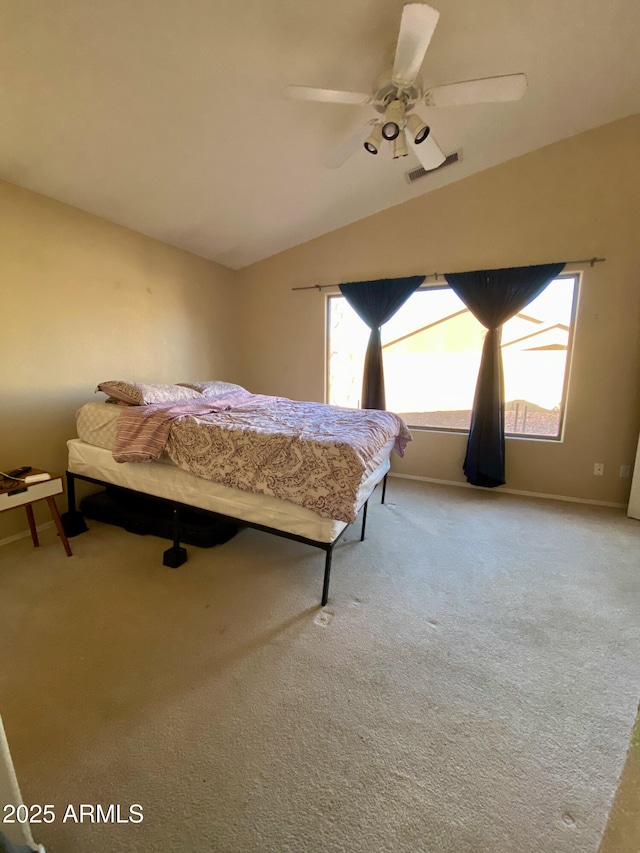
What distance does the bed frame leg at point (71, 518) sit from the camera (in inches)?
97.1

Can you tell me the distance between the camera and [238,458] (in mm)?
1989

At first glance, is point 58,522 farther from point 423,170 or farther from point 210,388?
point 423,170

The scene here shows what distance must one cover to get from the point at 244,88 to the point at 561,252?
2.80 m

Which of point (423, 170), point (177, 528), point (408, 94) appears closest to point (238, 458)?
point (177, 528)

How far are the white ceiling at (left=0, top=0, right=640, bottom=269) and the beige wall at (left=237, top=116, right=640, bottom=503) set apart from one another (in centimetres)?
27

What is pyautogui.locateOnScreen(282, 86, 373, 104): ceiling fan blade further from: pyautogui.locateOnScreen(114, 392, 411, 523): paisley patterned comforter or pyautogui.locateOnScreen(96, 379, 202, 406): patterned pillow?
pyautogui.locateOnScreen(96, 379, 202, 406): patterned pillow

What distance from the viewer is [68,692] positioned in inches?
52.1

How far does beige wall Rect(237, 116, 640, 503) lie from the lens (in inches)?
112

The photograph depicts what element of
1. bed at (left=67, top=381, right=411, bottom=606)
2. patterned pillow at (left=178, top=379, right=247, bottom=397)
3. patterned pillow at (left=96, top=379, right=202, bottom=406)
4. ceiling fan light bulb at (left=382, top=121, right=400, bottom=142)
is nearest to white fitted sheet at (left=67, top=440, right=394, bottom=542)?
bed at (left=67, top=381, right=411, bottom=606)

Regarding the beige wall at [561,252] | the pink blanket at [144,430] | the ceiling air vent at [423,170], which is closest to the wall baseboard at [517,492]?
the beige wall at [561,252]

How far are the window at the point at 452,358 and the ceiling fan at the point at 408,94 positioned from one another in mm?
1816

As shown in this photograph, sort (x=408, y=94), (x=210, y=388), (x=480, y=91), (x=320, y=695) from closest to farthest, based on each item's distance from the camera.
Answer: (x=320, y=695)
(x=480, y=91)
(x=408, y=94)
(x=210, y=388)

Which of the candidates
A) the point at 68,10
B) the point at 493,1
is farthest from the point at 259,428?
the point at 493,1

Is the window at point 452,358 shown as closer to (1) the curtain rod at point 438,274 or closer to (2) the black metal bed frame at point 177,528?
(1) the curtain rod at point 438,274
